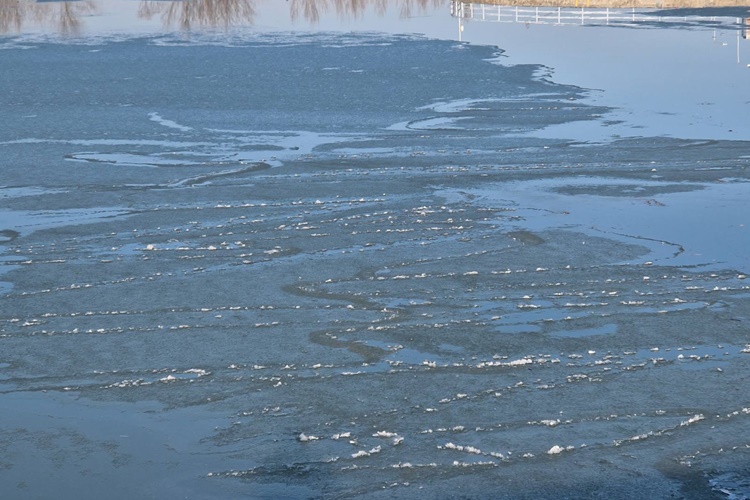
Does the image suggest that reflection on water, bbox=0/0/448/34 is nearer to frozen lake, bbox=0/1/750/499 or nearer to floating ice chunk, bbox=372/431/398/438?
frozen lake, bbox=0/1/750/499

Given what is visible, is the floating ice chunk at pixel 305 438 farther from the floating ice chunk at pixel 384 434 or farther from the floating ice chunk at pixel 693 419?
the floating ice chunk at pixel 693 419

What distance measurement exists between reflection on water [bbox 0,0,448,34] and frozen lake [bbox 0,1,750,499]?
16.0 metres

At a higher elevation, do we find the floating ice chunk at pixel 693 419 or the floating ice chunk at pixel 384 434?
the floating ice chunk at pixel 384 434

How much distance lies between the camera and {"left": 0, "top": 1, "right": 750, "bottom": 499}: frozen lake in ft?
18.0

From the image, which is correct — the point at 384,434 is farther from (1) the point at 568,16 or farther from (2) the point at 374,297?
(1) the point at 568,16

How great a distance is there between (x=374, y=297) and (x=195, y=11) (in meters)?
30.2

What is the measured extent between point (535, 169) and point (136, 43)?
633 inches

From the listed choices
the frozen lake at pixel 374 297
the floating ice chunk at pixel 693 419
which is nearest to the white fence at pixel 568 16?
the frozen lake at pixel 374 297

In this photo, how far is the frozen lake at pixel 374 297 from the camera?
5477 millimetres

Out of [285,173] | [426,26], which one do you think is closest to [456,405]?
[285,173]

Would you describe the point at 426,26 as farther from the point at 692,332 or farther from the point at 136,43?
the point at 692,332

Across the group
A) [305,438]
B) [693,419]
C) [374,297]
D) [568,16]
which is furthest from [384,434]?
[568,16]

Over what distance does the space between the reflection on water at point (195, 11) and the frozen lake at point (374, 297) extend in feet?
52.4

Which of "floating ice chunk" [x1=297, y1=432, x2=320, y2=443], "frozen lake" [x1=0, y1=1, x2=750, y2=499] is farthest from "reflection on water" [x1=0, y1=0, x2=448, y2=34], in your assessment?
"floating ice chunk" [x1=297, y1=432, x2=320, y2=443]
